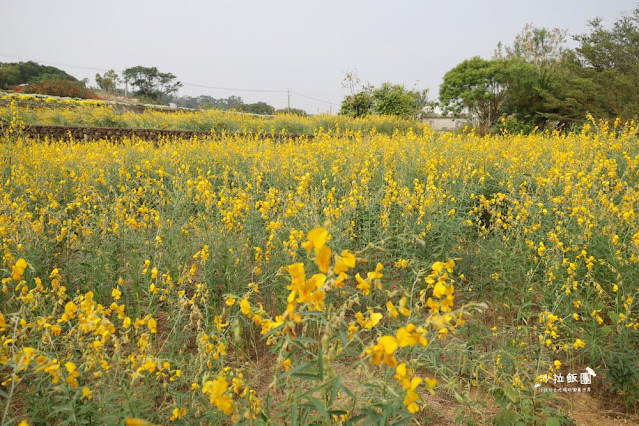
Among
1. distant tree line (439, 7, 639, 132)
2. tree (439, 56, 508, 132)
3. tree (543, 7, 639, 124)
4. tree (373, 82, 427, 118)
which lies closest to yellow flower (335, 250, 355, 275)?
distant tree line (439, 7, 639, 132)

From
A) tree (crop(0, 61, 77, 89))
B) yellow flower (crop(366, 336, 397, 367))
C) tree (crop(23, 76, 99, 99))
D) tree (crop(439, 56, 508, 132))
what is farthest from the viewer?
tree (crop(0, 61, 77, 89))

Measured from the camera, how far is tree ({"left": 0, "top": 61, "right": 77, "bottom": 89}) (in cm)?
3132

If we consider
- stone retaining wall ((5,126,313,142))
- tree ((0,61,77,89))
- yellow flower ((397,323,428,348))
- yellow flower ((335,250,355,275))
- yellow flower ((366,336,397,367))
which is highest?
tree ((0,61,77,89))

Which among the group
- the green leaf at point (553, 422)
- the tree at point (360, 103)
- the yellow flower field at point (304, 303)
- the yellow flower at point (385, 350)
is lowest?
the green leaf at point (553, 422)

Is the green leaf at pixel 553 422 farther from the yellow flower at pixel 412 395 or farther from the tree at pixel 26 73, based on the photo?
the tree at pixel 26 73

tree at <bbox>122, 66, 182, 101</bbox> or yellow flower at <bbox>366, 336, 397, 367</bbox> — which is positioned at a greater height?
tree at <bbox>122, 66, 182, 101</bbox>

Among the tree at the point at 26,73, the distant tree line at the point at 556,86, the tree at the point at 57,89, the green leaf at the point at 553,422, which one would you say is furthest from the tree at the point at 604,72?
the tree at the point at 26,73

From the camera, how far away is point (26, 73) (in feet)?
112

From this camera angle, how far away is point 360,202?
329 cm

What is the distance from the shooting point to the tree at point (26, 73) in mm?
31317

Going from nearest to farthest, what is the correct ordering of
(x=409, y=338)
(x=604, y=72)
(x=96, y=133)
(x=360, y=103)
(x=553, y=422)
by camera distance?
(x=409, y=338) → (x=553, y=422) → (x=96, y=133) → (x=604, y=72) → (x=360, y=103)

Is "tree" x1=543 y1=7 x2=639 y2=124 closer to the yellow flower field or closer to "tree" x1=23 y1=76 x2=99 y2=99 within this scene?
the yellow flower field

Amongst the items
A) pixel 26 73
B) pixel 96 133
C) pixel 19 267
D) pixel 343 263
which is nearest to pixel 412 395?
pixel 343 263

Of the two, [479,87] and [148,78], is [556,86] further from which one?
[148,78]
